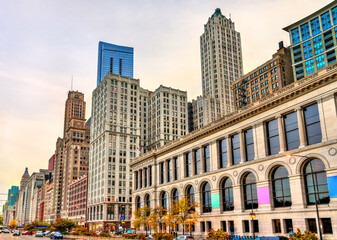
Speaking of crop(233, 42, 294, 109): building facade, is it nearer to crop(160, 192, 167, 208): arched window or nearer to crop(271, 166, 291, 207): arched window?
crop(160, 192, 167, 208): arched window

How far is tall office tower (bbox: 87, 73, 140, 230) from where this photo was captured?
115250 millimetres

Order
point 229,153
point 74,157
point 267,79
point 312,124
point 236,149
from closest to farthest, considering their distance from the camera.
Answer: point 312,124
point 236,149
point 229,153
point 267,79
point 74,157

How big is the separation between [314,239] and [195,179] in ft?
112

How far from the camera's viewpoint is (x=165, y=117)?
13788 cm

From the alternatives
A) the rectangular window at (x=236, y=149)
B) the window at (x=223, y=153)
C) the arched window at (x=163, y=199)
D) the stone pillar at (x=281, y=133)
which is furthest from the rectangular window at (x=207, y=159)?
the stone pillar at (x=281, y=133)

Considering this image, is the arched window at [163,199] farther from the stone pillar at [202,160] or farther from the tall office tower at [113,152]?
the tall office tower at [113,152]

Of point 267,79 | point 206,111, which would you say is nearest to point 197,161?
point 267,79

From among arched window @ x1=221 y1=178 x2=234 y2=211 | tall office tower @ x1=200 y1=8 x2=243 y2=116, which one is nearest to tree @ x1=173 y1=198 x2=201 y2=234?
arched window @ x1=221 y1=178 x2=234 y2=211

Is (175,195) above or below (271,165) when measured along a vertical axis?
below

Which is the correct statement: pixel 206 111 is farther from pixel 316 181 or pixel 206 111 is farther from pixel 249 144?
pixel 316 181

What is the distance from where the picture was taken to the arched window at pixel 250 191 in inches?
1967

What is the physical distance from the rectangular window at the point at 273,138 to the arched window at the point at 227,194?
10238mm

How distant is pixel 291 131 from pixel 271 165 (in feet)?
18.2

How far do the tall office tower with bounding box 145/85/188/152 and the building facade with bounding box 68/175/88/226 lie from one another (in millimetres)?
32202
